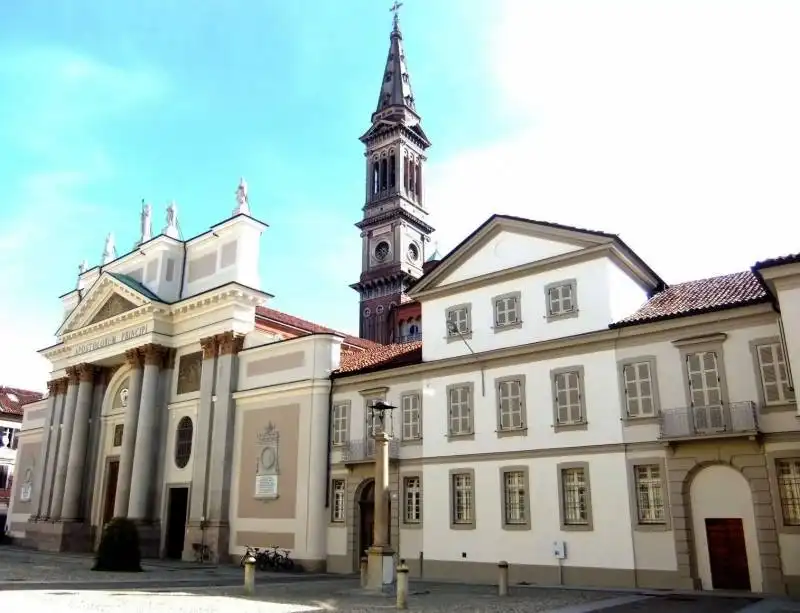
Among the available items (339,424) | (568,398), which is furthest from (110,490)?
(568,398)

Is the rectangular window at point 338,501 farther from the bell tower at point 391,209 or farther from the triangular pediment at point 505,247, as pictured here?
the bell tower at point 391,209

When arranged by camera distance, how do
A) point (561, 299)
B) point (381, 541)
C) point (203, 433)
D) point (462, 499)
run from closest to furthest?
point (381, 541) < point (561, 299) < point (462, 499) < point (203, 433)

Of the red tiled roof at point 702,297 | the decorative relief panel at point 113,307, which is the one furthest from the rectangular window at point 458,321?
the decorative relief panel at point 113,307

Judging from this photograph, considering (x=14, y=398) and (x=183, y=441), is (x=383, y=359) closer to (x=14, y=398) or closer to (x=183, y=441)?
(x=183, y=441)

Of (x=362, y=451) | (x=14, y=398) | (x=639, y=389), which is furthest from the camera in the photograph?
(x=14, y=398)

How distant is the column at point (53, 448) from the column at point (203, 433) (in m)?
13.1

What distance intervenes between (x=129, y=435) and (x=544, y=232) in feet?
79.1

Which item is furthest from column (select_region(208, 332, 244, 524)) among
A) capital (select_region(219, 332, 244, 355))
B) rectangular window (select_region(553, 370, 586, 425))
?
rectangular window (select_region(553, 370, 586, 425))

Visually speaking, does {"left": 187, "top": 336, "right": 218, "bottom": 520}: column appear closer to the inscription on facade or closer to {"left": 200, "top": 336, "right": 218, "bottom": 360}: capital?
{"left": 200, "top": 336, "right": 218, "bottom": 360}: capital

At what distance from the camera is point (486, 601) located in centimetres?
1811

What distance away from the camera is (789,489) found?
19.3 m

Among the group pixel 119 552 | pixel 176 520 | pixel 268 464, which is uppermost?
pixel 268 464

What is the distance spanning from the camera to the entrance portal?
35.0m

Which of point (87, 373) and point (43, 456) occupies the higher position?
point (87, 373)
